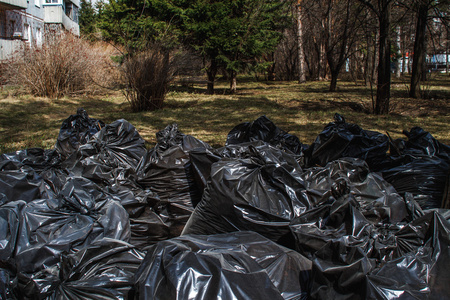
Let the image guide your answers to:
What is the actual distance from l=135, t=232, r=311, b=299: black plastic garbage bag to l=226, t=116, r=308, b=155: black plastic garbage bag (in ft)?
6.72

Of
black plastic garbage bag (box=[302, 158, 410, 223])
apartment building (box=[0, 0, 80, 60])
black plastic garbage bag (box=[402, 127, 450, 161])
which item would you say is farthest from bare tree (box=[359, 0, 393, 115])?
apartment building (box=[0, 0, 80, 60])

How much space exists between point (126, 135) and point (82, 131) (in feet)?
2.39

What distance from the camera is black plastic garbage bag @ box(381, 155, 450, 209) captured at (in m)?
2.85

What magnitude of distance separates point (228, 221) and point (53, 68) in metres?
10.7

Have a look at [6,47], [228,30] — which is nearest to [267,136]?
[228,30]

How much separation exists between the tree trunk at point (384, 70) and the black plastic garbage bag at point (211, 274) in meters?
7.93

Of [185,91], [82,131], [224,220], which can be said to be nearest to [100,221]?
[224,220]

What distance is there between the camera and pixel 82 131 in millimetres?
4223

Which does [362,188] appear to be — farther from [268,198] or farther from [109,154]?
[109,154]

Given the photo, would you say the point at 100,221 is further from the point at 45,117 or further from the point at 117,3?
the point at 117,3

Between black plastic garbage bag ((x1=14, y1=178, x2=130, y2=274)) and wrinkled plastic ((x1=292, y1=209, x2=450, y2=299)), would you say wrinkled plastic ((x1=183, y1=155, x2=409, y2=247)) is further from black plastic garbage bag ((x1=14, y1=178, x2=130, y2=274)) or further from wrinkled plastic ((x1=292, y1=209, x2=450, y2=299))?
black plastic garbage bag ((x1=14, y1=178, x2=130, y2=274))

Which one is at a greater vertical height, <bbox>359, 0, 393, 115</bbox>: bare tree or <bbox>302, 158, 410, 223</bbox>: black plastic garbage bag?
<bbox>359, 0, 393, 115</bbox>: bare tree

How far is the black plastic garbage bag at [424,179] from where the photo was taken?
112 inches

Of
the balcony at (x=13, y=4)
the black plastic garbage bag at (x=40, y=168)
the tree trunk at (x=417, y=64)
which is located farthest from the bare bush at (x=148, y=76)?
the balcony at (x=13, y=4)
